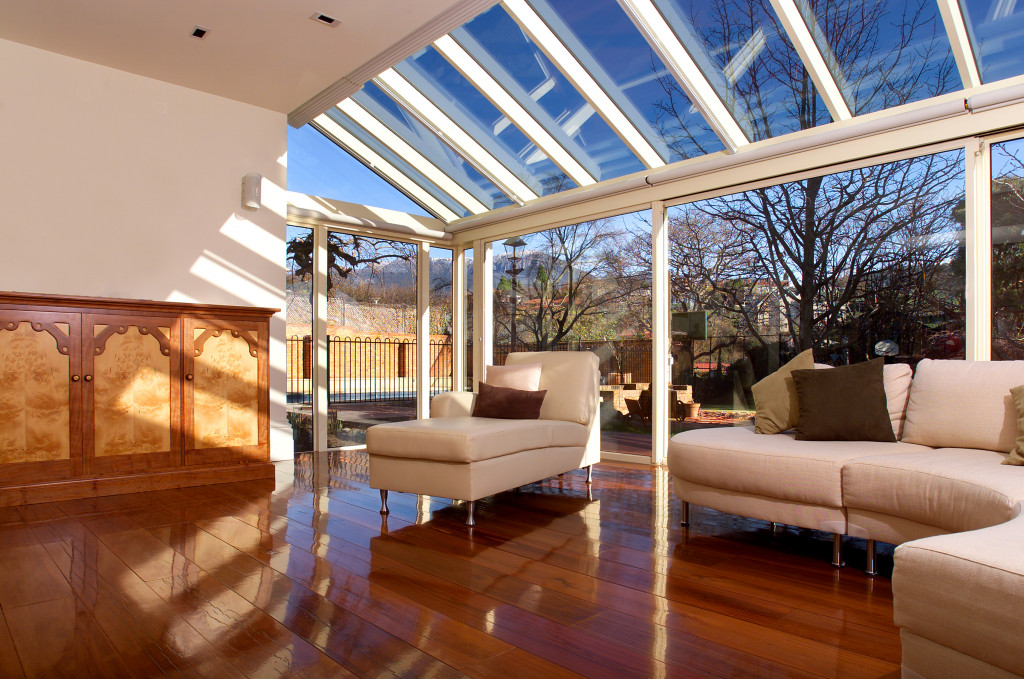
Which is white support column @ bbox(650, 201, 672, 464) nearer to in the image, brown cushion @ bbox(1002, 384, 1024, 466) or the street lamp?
the street lamp

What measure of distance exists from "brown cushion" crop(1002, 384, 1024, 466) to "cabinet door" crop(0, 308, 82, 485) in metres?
4.66

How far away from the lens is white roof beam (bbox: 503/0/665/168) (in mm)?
4043

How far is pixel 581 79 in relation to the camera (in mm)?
4398

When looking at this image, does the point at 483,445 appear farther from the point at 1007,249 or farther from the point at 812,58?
the point at 1007,249

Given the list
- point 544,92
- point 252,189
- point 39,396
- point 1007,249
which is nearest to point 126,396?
point 39,396

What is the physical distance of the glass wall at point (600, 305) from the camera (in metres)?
5.23

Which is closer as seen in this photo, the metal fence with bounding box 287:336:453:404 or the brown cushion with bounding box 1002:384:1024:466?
the brown cushion with bounding box 1002:384:1024:466

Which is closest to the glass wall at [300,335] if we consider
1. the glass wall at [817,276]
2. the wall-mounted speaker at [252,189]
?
the wall-mounted speaker at [252,189]

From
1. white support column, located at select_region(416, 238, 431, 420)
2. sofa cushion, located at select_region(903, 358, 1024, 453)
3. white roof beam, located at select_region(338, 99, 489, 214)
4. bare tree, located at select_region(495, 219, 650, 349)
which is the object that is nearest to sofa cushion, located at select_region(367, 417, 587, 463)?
sofa cushion, located at select_region(903, 358, 1024, 453)

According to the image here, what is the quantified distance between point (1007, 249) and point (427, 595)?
3519 millimetres

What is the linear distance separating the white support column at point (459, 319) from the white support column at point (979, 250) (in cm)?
454

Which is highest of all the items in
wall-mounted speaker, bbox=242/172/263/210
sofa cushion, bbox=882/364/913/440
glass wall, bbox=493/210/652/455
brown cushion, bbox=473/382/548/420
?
wall-mounted speaker, bbox=242/172/263/210

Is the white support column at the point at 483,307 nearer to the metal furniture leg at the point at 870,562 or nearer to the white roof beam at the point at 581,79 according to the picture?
the white roof beam at the point at 581,79

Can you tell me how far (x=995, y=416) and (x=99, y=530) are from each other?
407 centimetres
